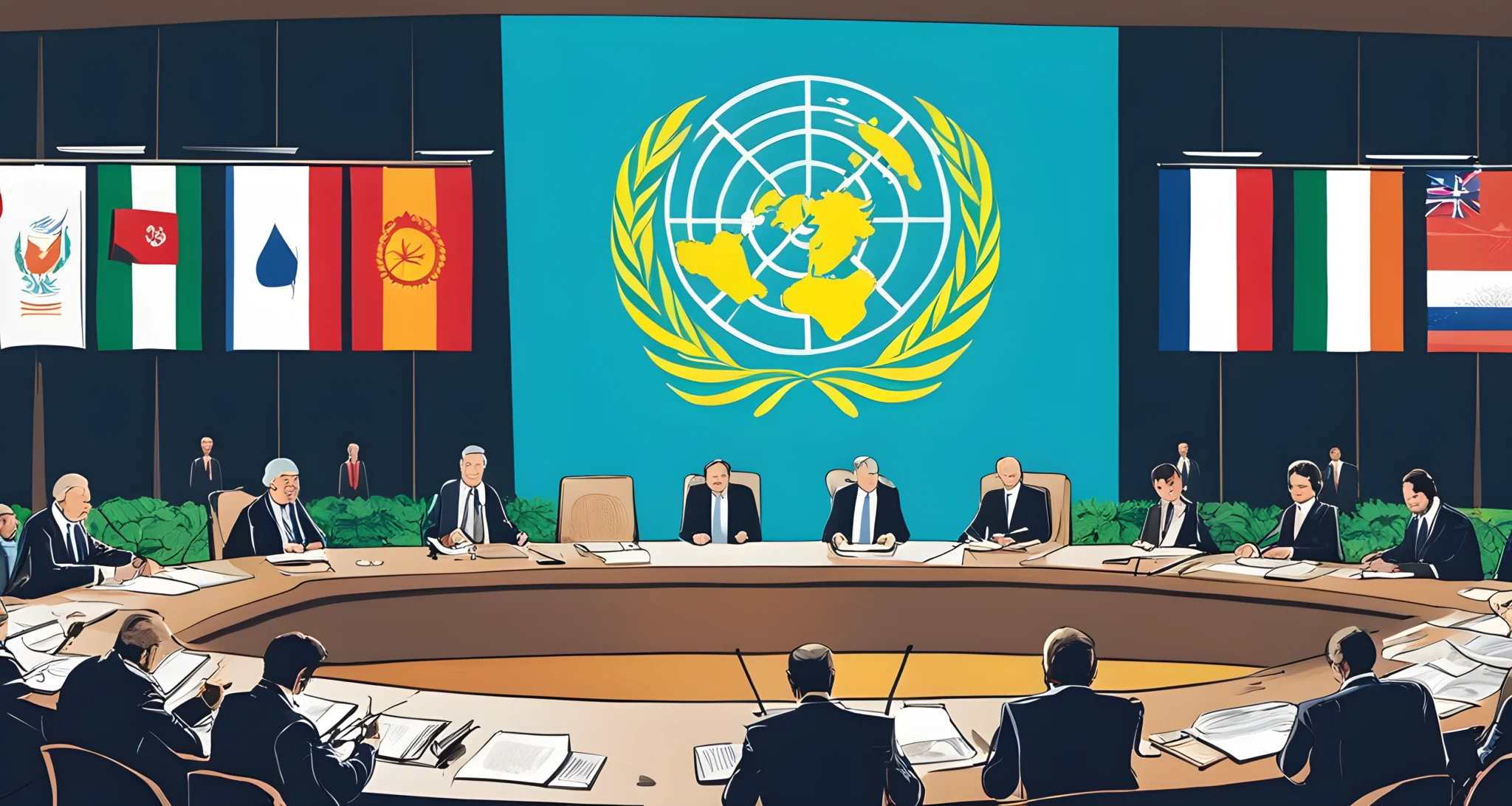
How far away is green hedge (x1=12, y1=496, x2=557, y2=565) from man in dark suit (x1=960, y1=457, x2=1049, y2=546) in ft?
10.8

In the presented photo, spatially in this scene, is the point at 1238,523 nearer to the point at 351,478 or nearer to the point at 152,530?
the point at 351,478

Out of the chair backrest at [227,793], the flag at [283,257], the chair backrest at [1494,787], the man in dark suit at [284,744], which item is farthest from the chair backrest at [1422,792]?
the flag at [283,257]

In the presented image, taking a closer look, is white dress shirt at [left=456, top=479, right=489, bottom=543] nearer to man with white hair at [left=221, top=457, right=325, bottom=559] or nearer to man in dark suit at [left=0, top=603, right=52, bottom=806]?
man with white hair at [left=221, top=457, right=325, bottom=559]

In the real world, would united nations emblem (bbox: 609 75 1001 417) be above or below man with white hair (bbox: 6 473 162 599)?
above

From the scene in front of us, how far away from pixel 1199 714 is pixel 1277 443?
6.44 m

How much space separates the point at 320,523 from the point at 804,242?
436cm

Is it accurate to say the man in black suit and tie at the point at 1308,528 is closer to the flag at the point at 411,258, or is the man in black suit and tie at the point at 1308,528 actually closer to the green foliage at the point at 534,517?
the green foliage at the point at 534,517

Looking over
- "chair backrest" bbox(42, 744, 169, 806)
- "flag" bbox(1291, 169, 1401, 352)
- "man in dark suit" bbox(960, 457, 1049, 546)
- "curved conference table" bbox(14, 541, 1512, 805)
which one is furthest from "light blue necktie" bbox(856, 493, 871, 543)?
"flag" bbox(1291, 169, 1401, 352)

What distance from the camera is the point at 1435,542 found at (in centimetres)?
447

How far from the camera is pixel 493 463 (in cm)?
796

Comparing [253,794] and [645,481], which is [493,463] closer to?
[645,481]

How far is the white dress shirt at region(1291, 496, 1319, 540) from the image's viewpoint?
496 cm

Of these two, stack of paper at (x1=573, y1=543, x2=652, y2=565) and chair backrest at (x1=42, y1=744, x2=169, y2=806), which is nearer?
chair backrest at (x1=42, y1=744, x2=169, y2=806)

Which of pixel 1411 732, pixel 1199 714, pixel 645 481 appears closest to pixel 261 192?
pixel 645 481
